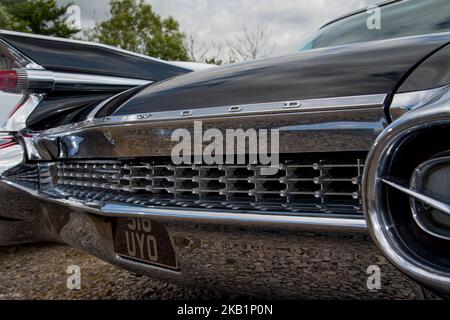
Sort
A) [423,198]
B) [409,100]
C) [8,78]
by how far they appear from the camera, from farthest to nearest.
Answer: [8,78], [409,100], [423,198]

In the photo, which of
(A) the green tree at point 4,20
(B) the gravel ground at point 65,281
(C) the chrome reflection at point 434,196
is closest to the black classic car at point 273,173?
(C) the chrome reflection at point 434,196

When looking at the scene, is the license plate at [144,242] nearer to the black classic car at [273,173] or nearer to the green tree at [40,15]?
the black classic car at [273,173]

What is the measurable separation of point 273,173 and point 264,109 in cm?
19

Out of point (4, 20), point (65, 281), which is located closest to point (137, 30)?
Result: point (4, 20)

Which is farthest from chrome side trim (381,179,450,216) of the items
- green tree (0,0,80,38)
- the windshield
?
green tree (0,0,80,38)

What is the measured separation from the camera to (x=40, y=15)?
24.0 meters

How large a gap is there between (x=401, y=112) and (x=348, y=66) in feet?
0.92

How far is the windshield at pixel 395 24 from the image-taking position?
1997 millimetres

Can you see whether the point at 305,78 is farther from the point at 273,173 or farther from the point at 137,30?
the point at 137,30

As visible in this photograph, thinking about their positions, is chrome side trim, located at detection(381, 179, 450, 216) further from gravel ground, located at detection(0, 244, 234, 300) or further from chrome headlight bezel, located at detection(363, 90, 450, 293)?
gravel ground, located at detection(0, 244, 234, 300)

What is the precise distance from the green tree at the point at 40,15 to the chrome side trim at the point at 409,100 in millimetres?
24818

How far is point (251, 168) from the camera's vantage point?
1371 millimetres

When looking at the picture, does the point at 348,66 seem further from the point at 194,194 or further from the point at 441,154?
the point at 194,194

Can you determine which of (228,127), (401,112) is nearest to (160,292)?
(228,127)
